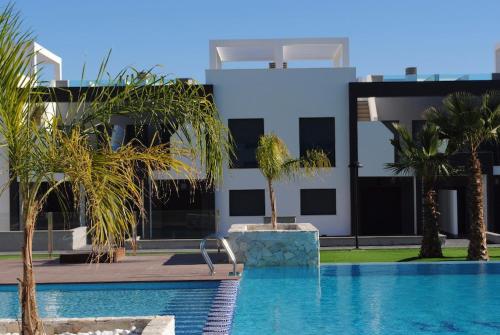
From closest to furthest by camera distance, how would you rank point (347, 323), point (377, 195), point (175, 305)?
point (347, 323)
point (175, 305)
point (377, 195)

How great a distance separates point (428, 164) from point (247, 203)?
12.2 m

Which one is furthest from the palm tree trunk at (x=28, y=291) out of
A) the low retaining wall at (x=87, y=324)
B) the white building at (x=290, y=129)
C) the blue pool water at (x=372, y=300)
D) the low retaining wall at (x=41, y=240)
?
the white building at (x=290, y=129)

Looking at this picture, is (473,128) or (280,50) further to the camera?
(280,50)

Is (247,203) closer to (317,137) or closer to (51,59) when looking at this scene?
(317,137)

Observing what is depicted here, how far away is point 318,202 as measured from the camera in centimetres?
3077

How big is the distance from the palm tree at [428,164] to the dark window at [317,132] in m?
9.86

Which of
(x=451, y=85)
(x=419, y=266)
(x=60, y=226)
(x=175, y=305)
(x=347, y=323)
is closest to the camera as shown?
(x=347, y=323)

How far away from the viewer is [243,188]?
3080 centimetres

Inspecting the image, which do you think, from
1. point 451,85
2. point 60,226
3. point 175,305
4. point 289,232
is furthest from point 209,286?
point 451,85

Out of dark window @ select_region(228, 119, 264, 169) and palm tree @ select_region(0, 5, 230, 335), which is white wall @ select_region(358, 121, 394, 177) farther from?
palm tree @ select_region(0, 5, 230, 335)

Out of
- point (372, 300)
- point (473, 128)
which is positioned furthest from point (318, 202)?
point (372, 300)

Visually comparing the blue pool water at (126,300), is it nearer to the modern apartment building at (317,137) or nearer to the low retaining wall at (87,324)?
the low retaining wall at (87,324)

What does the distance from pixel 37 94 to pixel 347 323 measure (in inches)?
278

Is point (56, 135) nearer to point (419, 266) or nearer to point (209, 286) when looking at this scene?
point (209, 286)
